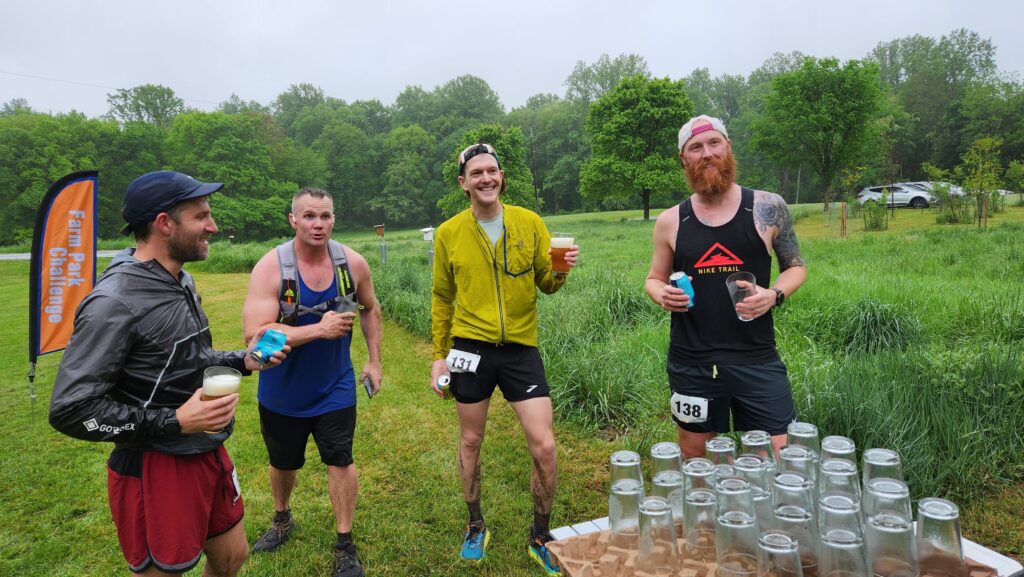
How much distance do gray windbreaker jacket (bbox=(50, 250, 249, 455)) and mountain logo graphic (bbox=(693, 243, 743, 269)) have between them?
2.28 m

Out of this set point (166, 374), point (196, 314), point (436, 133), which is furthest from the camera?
point (436, 133)

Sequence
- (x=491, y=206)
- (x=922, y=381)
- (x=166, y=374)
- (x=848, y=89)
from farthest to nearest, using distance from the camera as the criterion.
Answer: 1. (x=848, y=89)
2. (x=922, y=381)
3. (x=491, y=206)
4. (x=166, y=374)

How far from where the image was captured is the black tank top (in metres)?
2.61

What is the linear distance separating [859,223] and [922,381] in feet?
71.8

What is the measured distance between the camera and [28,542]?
3.96 meters

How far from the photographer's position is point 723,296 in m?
2.63

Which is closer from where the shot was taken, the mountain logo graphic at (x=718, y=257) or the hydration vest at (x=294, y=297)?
the mountain logo graphic at (x=718, y=257)

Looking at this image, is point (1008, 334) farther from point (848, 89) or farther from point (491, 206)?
point (848, 89)

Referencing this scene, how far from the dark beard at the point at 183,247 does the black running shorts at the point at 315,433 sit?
1256 mm

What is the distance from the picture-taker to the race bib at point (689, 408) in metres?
2.65

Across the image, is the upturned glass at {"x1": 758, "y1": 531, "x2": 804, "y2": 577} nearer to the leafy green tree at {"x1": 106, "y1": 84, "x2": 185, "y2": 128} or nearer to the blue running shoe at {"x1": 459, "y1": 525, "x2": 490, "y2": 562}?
the blue running shoe at {"x1": 459, "y1": 525, "x2": 490, "y2": 562}

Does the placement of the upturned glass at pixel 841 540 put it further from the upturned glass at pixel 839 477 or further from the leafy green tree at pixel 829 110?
the leafy green tree at pixel 829 110

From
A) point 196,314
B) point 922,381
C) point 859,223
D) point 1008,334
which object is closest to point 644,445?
point 922,381

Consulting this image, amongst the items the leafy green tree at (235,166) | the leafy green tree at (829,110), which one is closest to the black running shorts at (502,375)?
the leafy green tree at (829,110)
